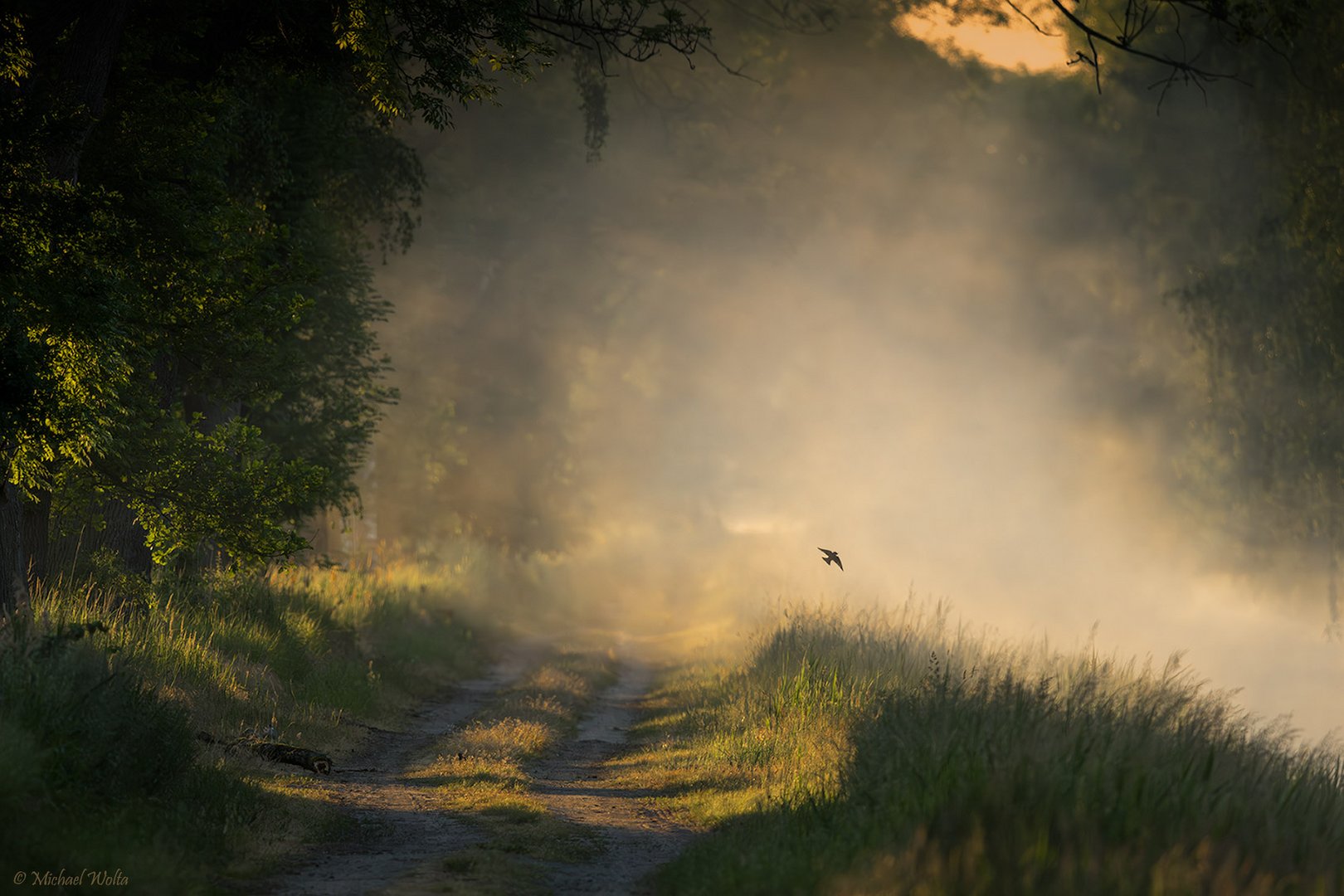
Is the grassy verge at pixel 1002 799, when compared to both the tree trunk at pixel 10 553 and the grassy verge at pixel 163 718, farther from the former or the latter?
the tree trunk at pixel 10 553

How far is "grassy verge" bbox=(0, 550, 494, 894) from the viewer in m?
6.64

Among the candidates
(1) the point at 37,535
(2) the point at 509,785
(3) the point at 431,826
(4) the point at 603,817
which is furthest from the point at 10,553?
(4) the point at 603,817

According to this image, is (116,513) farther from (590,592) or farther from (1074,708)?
(590,592)

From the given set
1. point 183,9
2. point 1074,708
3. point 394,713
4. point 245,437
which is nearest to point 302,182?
point 183,9

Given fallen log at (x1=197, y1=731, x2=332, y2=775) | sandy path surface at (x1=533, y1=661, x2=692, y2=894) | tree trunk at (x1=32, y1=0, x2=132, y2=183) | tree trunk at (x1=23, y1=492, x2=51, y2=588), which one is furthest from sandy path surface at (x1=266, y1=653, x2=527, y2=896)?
tree trunk at (x1=32, y1=0, x2=132, y2=183)

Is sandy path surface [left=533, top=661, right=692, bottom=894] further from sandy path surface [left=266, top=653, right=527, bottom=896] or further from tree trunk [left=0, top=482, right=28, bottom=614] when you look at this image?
tree trunk [left=0, top=482, right=28, bottom=614]

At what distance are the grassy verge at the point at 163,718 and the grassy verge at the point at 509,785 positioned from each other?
1201mm

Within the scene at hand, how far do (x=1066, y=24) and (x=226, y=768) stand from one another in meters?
32.0

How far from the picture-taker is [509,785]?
10922 mm

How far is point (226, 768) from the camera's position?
951 cm

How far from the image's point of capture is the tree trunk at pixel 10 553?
1049cm

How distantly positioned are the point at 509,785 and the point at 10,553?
4.79 meters

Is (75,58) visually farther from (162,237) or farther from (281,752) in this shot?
(281,752)

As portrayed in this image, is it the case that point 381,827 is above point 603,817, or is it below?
below
